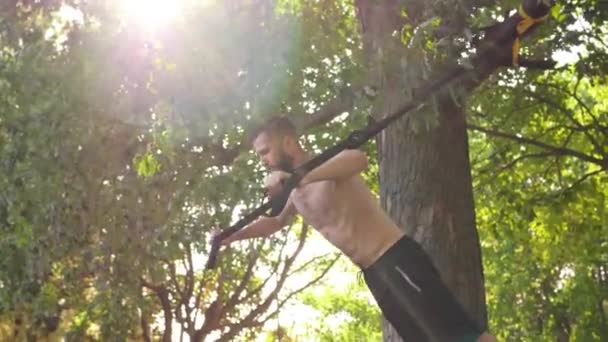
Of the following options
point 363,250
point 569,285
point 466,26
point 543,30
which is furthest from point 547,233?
point 363,250

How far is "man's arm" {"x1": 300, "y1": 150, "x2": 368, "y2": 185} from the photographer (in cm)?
348

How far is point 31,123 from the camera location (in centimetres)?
713

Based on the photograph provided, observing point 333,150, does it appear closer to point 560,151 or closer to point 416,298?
point 416,298

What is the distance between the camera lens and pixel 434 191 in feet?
18.1

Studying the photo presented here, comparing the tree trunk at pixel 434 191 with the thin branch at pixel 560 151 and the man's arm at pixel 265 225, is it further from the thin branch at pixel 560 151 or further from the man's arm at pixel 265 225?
the thin branch at pixel 560 151

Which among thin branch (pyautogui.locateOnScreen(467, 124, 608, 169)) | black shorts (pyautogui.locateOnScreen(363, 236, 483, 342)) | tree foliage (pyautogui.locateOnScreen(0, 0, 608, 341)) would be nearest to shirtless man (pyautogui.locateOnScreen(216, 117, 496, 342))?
black shorts (pyautogui.locateOnScreen(363, 236, 483, 342))

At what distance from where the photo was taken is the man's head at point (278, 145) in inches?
142

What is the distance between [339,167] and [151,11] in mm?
2935

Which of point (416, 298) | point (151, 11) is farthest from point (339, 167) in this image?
point (151, 11)

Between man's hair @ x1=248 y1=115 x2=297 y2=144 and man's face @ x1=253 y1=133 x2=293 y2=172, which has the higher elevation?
man's hair @ x1=248 y1=115 x2=297 y2=144

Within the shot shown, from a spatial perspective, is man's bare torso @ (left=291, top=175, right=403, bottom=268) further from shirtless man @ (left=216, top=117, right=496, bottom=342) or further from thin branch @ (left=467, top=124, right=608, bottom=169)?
thin branch @ (left=467, top=124, right=608, bottom=169)

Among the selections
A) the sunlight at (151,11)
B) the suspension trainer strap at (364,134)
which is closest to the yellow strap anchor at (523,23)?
the suspension trainer strap at (364,134)

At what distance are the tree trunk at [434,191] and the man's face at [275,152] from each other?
1673 millimetres

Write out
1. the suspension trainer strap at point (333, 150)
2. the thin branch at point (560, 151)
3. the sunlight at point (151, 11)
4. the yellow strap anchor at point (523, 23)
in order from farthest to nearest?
the thin branch at point (560, 151) → the sunlight at point (151, 11) → the yellow strap anchor at point (523, 23) → the suspension trainer strap at point (333, 150)
